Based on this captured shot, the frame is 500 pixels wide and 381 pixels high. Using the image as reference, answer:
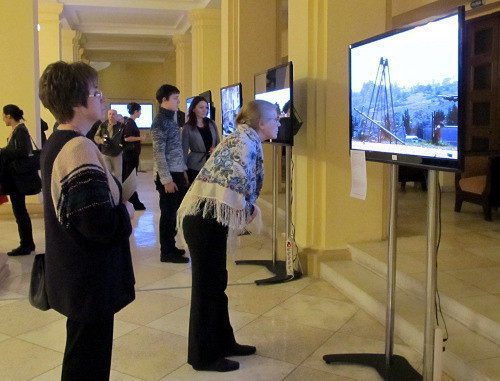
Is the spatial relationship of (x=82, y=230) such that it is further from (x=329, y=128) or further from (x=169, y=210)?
(x=169, y=210)

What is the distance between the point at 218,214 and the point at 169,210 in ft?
8.24

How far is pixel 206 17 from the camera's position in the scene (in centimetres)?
1203

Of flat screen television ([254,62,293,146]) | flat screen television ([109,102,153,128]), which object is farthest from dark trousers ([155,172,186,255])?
flat screen television ([109,102,153,128])

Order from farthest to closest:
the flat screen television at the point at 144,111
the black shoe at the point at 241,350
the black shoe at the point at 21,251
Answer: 1. the flat screen television at the point at 144,111
2. the black shoe at the point at 21,251
3. the black shoe at the point at 241,350

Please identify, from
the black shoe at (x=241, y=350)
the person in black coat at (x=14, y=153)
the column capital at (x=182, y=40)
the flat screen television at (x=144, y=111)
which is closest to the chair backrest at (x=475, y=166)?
the black shoe at (x=241, y=350)

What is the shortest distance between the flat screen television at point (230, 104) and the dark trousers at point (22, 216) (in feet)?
7.28

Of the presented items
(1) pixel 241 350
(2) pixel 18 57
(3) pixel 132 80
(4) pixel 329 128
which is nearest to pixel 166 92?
(4) pixel 329 128

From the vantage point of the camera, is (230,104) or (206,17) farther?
(206,17)

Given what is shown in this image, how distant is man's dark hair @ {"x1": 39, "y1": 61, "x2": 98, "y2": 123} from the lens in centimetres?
187

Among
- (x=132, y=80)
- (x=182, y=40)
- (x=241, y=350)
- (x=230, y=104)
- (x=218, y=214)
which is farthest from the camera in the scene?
(x=132, y=80)

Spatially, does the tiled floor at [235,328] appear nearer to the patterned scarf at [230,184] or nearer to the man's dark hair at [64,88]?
the patterned scarf at [230,184]

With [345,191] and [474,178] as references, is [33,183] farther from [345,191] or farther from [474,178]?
[474,178]

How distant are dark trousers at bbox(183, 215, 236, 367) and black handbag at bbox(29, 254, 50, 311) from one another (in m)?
0.96

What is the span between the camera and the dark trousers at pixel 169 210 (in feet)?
17.2
